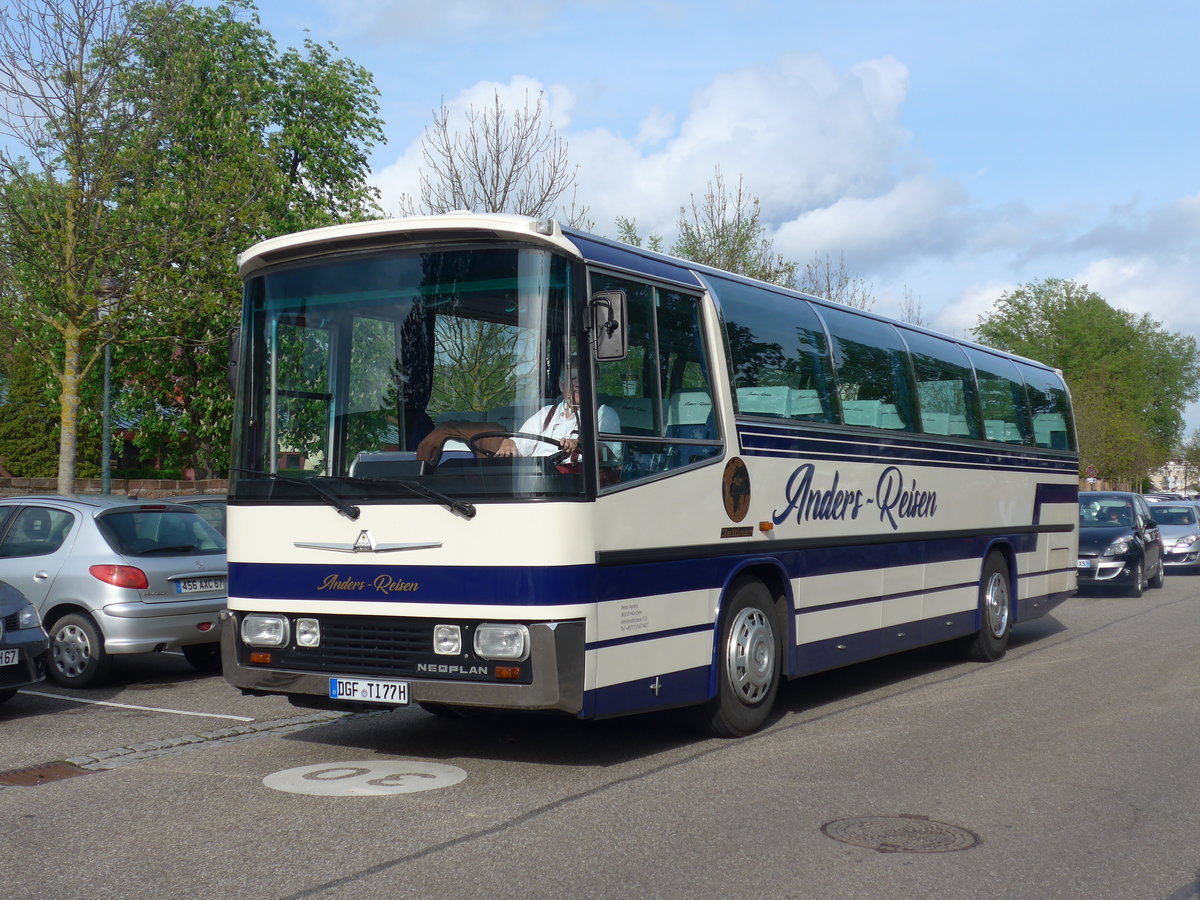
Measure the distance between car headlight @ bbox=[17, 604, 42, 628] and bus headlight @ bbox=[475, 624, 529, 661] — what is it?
446 cm

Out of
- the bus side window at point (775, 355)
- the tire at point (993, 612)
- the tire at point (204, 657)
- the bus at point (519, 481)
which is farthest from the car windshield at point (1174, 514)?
the tire at point (204, 657)

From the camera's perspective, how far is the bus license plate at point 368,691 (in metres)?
7.23

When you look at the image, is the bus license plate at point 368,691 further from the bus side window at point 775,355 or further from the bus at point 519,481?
the bus side window at point 775,355

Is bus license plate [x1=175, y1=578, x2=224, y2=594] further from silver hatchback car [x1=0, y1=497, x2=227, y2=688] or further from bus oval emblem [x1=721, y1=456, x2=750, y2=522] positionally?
bus oval emblem [x1=721, y1=456, x2=750, y2=522]

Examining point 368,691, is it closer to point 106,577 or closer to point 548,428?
point 548,428

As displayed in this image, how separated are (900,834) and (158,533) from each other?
776cm

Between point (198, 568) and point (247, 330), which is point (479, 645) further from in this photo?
point (198, 568)

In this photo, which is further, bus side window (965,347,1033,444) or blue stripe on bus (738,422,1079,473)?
bus side window (965,347,1033,444)

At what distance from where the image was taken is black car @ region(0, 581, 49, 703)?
9.62 m

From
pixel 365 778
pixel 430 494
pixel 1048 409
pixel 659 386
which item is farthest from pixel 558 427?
pixel 1048 409

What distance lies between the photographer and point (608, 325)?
7.16m

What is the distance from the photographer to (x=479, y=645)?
7082 mm

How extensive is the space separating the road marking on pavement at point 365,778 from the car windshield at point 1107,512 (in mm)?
17772

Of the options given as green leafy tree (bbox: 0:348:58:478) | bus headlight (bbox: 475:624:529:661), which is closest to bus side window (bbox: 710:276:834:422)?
bus headlight (bbox: 475:624:529:661)
